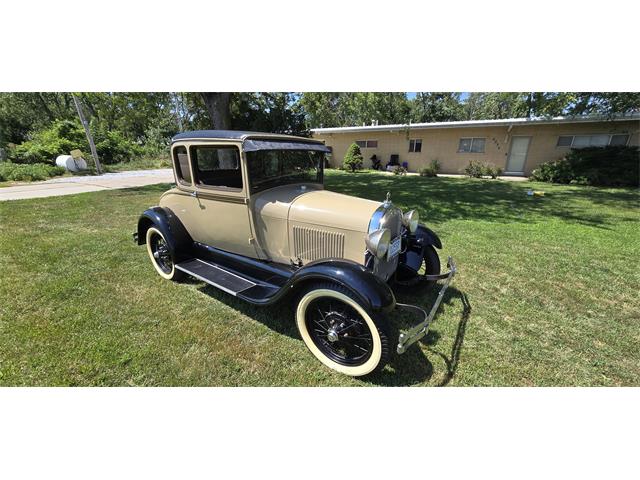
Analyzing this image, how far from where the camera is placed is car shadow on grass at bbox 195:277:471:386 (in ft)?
8.18

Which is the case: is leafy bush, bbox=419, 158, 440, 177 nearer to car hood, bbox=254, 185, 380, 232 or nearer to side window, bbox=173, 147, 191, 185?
car hood, bbox=254, 185, 380, 232

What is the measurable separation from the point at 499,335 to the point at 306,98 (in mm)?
16379

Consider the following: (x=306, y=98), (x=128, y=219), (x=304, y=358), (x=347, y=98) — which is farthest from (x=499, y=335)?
(x=347, y=98)

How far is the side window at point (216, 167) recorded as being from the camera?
10.9 feet

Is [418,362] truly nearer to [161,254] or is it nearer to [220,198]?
[220,198]

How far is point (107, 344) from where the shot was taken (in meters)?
2.82

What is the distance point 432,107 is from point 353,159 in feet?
67.2

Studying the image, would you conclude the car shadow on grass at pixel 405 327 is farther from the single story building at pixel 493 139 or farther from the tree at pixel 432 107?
the tree at pixel 432 107

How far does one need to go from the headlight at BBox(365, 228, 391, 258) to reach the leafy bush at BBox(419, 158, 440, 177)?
15474 mm

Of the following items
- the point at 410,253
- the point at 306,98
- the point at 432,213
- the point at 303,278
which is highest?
the point at 306,98

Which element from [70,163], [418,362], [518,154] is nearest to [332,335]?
[418,362]

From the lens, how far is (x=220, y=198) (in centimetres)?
335

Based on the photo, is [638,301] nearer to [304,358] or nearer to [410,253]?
[410,253]

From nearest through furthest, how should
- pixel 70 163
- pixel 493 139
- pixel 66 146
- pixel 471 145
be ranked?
pixel 493 139 < pixel 471 145 < pixel 70 163 < pixel 66 146
